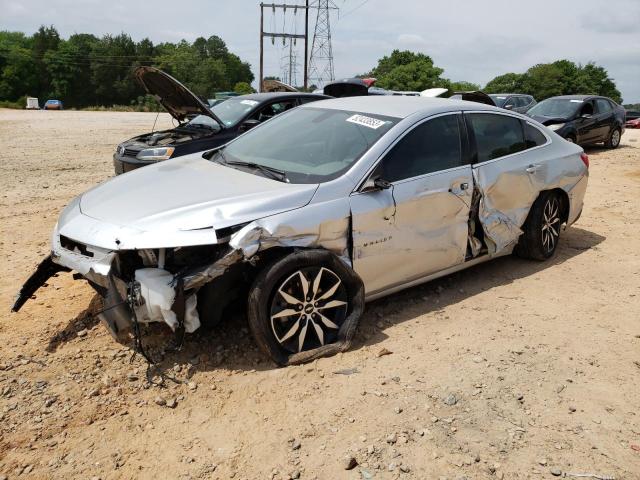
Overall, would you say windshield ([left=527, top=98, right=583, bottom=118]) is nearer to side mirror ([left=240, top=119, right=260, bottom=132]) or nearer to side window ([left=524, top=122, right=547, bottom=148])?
side mirror ([left=240, top=119, right=260, bottom=132])

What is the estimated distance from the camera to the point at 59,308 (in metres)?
4.23

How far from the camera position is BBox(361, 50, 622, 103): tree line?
5881cm

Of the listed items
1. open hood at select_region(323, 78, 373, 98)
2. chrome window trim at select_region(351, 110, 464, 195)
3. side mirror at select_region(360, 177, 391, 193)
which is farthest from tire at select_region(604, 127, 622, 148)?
side mirror at select_region(360, 177, 391, 193)

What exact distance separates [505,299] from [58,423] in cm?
344

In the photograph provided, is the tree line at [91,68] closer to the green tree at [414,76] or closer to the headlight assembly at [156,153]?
the green tree at [414,76]

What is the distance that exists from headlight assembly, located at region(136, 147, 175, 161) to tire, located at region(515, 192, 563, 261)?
463 centimetres

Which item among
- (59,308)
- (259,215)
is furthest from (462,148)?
(59,308)

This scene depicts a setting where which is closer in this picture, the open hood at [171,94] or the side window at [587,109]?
the open hood at [171,94]

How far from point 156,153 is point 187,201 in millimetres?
4342

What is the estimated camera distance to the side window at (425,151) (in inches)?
159

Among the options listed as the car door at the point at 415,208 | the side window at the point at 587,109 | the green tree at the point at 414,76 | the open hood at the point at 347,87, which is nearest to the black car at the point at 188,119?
the open hood at the point at 347,87

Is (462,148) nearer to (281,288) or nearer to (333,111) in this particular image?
(333,111)

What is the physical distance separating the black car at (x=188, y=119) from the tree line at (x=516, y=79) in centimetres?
5027

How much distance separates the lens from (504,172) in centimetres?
481
